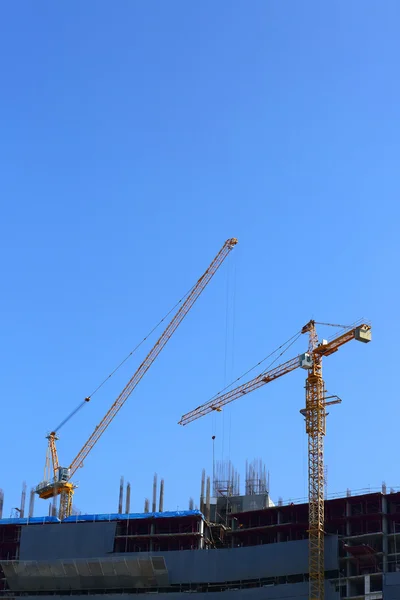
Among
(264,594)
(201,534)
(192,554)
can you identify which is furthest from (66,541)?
(264,594)

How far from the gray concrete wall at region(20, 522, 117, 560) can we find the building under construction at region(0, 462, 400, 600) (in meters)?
0.12

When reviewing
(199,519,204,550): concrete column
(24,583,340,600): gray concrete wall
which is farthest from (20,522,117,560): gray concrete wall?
(199,519,204,550): concrete column

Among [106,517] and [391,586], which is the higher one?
[106,517]

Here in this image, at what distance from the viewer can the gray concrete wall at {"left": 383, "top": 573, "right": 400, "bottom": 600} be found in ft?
328

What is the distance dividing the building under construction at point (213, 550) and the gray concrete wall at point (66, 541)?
12 cm

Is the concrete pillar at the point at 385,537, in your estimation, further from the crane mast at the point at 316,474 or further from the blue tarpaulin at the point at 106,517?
the blue tarpaulin at the point at 106,517

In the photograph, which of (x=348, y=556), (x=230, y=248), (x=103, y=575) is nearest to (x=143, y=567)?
(x=103, y=575)

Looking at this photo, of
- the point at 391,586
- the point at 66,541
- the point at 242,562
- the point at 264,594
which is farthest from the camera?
the point at 66,541

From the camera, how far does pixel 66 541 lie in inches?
4833

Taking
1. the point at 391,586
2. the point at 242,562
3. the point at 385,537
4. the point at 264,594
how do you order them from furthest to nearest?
the point at 242,562, the point at 264,594, the point at 385,537, the point at 391,586

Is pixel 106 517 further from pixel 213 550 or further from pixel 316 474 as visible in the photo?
pixel 316 474

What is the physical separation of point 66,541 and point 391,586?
134 feet

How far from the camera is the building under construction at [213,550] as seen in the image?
108125 millimetres

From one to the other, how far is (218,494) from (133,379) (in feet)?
80.0
